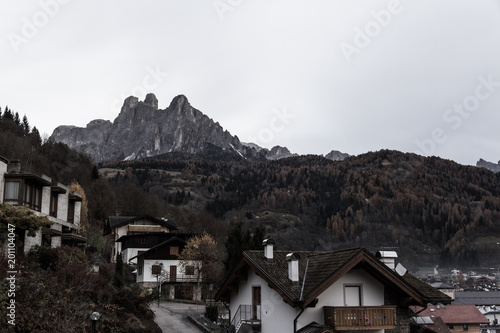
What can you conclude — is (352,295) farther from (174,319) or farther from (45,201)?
(45,201)

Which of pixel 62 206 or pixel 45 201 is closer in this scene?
pixel 45 201

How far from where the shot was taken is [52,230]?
34.9 meters

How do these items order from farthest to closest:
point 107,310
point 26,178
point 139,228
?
point 139,228 < point 26,178 < point 107,310

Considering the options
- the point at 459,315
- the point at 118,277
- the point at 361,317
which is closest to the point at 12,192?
the point at 118,277

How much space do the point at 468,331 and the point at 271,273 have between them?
93.1m

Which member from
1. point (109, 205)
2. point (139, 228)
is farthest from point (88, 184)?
point (139, 228)

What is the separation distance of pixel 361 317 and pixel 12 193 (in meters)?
22.5

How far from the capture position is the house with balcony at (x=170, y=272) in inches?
2265

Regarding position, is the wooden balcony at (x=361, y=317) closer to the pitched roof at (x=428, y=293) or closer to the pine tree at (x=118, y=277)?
the pitched roof at (x=428, y=293)

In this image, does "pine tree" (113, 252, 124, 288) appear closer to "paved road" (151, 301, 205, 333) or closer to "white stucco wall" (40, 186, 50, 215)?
"paved road" (151, 301, 205, 333)

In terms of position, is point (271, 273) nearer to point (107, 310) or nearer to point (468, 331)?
point (107, 310)

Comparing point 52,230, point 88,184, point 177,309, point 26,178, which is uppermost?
point 88,184

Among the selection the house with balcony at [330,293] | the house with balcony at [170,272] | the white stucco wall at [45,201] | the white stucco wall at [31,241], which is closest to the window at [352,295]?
the house with balcony at [330,293]

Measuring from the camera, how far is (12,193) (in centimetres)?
3117
